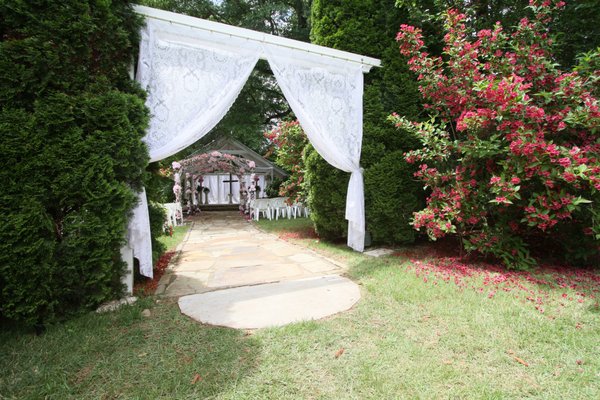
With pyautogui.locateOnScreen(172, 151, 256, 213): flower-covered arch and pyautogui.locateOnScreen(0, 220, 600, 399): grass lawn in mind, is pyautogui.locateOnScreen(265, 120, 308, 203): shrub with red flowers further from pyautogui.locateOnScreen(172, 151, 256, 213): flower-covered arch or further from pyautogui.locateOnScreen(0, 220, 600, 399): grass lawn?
pyautogui.locateOnScreen(0, 220, 600, 399): grass lawn

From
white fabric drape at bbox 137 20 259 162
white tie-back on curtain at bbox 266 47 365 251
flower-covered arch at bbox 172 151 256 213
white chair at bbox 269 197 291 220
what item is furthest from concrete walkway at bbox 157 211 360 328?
flower-covered arch at bbox 172 151 256 213

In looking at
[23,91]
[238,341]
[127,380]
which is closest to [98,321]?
[127,380]

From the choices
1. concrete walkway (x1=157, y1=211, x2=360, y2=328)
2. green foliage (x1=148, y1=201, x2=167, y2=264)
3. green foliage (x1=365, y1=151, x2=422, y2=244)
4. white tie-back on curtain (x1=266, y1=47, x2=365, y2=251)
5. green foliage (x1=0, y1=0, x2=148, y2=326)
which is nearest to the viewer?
green foliage (x1=0, y1=0, x2=148, y2=326)

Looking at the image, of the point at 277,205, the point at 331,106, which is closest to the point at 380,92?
the point at 331,106

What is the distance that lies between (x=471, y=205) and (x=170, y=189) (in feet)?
44.2

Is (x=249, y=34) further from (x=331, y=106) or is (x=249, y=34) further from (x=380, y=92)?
(x=380, y=92)

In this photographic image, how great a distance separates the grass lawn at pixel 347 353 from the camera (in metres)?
1.69

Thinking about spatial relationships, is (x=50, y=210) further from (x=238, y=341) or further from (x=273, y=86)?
(x=273, y=86)

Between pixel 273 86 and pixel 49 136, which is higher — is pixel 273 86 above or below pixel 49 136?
above

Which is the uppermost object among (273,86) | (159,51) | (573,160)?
(273,86)

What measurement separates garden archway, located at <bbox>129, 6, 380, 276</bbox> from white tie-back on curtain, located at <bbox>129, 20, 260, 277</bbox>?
0.01 m

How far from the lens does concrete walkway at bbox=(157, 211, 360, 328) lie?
2.68m

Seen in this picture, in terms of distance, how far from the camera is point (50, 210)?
254 centimetres

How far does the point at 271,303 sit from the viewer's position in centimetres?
292
